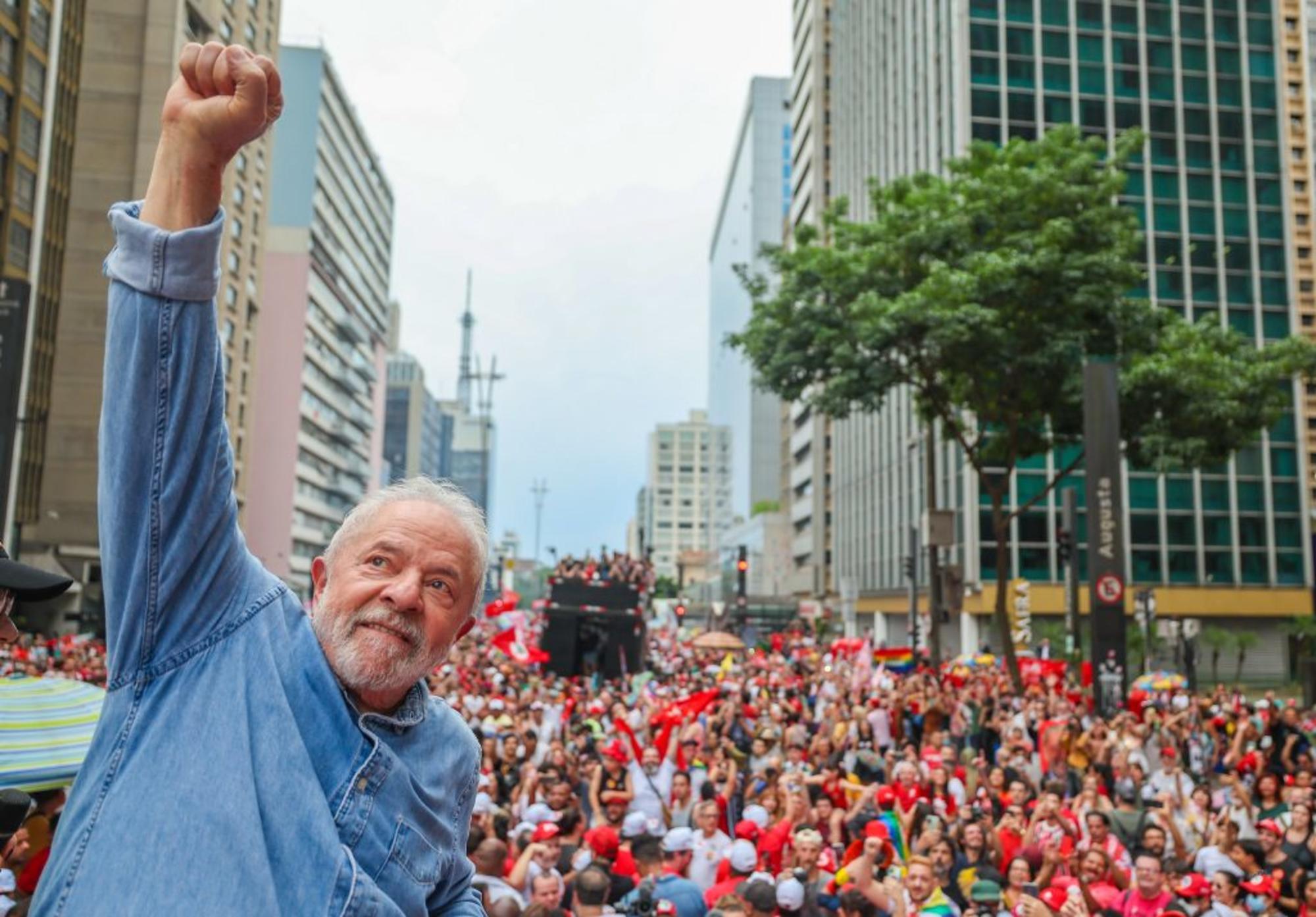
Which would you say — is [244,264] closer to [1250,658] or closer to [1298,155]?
[1250,658]

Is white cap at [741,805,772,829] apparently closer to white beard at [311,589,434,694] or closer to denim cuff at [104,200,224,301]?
white beard at [311,589,434,694]

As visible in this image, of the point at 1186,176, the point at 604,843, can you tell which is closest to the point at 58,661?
the point at 604,843

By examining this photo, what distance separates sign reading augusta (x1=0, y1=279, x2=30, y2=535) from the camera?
22172 mm

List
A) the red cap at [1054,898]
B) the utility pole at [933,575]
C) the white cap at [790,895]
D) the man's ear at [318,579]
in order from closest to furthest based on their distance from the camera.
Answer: the man's ear at [318,579] < the white cap at [790,895] < the red cap at [1054,898] < the utility pole at [933,575]

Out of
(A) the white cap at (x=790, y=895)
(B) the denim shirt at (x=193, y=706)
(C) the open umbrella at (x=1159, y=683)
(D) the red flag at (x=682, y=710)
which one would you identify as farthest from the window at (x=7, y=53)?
(B) the denim shirt at (x=193, y=706)

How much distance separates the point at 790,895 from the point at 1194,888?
2798 millimetres

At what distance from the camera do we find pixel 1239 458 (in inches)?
1934

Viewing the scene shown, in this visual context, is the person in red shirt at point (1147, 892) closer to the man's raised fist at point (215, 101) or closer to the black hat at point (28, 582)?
the black hat at point (28, 582)

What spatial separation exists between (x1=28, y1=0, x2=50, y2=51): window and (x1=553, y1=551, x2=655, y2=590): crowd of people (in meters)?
25.9

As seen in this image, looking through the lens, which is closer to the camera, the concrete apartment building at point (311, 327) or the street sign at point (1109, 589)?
the street sign at point (1109, 589)

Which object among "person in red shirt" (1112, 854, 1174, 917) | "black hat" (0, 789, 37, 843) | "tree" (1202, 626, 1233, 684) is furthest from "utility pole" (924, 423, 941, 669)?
"black hat" (0, 789, 37, 843)

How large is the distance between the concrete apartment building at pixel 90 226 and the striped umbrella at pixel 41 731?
38.7 m

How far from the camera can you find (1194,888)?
731 centimetres

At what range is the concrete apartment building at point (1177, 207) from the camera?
4784 cm
